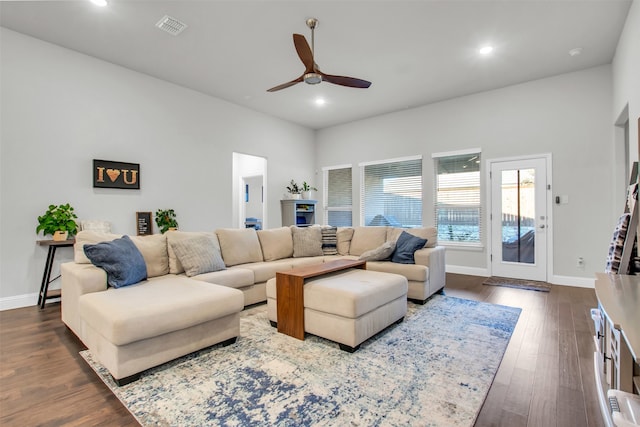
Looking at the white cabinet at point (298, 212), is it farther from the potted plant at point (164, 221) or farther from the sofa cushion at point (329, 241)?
the potted plant at point (164, 221)

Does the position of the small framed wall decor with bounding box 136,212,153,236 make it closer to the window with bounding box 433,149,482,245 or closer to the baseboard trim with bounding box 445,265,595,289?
the window with bounding box 433,149,482,245

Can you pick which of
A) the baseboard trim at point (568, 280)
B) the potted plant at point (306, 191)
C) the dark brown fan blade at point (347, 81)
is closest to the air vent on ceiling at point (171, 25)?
the dark brown fan blade at point (347, 81)

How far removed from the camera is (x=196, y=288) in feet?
8.35

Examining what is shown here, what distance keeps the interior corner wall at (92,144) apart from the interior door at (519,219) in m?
4.72

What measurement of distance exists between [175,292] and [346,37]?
3.32 meters

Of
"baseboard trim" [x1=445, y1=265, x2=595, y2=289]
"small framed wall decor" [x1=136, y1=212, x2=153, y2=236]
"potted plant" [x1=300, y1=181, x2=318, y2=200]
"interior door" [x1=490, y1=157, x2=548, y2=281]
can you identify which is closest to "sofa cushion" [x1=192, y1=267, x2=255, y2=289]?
"small framed wall decor" [x1=136, y1=212, x2=153, y2=236]

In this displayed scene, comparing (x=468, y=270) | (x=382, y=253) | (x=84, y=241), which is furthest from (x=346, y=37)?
(x=468, y=270)

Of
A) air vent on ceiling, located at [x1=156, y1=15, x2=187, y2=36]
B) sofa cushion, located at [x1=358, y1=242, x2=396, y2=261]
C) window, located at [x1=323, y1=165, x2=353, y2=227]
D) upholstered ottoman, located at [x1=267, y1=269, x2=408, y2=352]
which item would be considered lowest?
upholstered ottoman, located at [x1=267, y1=269, x2=408, y2=352]

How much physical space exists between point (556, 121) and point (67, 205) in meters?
6.96

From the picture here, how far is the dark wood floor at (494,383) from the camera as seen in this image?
65.6 inches

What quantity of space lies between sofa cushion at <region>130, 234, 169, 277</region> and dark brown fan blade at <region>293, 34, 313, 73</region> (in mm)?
2430

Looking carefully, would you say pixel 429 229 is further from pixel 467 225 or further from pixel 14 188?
pixel 14 188

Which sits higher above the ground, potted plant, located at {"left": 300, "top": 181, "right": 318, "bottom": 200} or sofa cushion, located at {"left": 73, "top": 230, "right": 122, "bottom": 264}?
potted plant, located at {"left": 300, "top": 181, "right": 318, "bottom": 200}

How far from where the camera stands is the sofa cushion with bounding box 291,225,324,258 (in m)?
4.63
